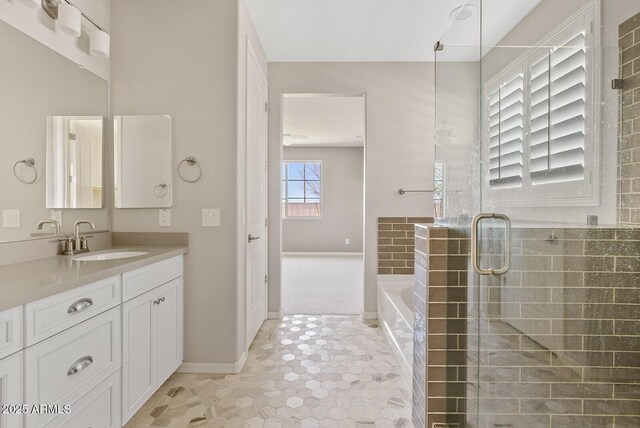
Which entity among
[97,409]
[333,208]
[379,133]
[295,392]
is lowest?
[295,392]

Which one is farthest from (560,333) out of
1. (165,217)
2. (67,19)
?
(67,19)

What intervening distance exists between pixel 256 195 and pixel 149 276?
1.20m

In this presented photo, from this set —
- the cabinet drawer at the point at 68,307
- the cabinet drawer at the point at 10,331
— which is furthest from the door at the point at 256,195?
the cabinet drawer at the point at 10,331

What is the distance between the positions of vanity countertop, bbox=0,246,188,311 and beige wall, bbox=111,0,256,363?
1.40 ft

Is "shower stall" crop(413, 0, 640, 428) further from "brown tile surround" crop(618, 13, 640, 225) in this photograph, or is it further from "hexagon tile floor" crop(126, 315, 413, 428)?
"hexagon tile floor" crop(126, 315, 413, 428)

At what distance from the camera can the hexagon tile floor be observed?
167 centimetres

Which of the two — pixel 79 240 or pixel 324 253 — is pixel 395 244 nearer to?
pixel 79 240

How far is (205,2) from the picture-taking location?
2.13 m

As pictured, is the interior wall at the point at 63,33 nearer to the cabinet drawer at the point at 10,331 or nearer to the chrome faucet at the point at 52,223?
the chrome faucet at the point at 52,223

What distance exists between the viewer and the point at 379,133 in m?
3.22

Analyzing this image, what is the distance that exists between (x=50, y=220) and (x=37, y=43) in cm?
93

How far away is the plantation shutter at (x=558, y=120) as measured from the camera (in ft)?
4.54

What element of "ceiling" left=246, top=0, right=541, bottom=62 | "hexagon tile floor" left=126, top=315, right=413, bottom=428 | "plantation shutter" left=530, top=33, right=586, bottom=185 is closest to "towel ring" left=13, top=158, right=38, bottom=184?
"hexagon tile floor" left=126, top=315, right=413, bottom=428

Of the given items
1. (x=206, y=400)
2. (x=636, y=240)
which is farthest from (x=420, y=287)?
(x=206, y=400)
